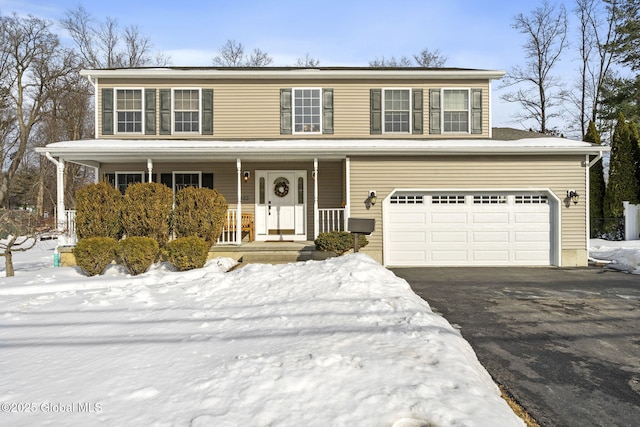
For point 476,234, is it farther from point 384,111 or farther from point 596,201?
point 596,201

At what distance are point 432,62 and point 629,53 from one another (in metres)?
10.8

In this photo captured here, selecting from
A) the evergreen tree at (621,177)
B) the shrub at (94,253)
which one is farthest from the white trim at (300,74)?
the evergreen tree at (621,177)

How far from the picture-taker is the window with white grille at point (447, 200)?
31.9 feet

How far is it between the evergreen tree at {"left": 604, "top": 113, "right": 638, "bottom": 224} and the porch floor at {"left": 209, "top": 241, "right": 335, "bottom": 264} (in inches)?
490

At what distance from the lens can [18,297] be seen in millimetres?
5773

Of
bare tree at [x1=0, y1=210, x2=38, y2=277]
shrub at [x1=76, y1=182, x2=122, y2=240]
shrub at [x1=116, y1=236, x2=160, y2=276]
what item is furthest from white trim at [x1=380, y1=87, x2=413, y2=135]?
bare tree at [x1=0, y1=210, x2=38, y2=277]

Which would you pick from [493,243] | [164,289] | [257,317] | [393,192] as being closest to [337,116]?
[393,192]

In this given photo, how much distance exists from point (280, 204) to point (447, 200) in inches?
181

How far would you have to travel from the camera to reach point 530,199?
969cm

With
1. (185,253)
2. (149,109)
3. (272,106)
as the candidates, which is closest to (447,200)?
(272,106)

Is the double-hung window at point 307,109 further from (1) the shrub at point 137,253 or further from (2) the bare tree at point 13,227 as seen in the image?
(2) the bare tree at point 13,227

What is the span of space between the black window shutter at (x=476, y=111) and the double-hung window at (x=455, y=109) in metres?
0.14

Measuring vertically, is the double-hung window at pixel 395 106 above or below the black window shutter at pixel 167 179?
above

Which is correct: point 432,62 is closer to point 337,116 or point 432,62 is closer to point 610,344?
point 337,116
